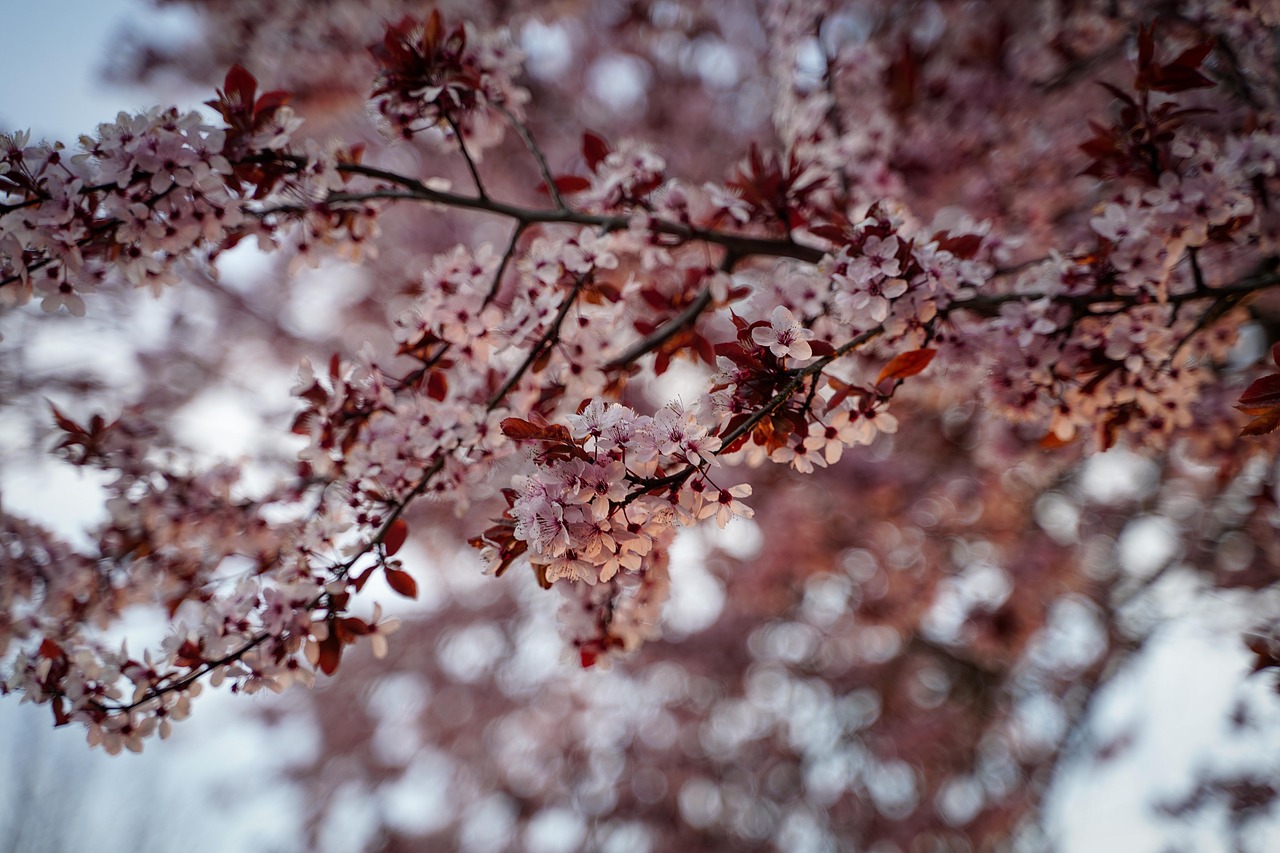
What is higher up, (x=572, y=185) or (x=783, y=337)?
(x=572, y=185)

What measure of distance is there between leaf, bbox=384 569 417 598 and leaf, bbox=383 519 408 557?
0.13ft

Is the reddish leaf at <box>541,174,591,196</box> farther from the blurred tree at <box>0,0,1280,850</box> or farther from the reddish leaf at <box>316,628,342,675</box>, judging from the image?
the reddish leaf at <box>316,628,342,675</box>

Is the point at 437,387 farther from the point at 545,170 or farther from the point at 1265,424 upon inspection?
the point at 1265,424

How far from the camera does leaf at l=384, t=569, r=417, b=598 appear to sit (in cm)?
125

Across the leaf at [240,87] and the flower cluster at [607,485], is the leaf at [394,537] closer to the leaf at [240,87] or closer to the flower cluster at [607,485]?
the flower cluster at [607,485]

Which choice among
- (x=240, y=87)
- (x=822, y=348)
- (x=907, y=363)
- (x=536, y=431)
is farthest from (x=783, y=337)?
(x=240, y=87)

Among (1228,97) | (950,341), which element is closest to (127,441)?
(950,341)

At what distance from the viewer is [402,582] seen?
1264mm

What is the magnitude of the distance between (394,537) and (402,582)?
0.08m

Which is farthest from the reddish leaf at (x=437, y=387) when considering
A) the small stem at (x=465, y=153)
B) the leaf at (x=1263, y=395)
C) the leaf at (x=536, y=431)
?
the leaf at (x=1263, y=395)

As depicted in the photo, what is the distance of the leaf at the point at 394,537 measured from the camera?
4.07 ft

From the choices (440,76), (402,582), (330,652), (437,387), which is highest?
(440,76)

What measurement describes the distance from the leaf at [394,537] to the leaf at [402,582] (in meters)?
0.04

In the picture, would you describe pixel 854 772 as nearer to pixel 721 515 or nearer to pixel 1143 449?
pixel 1143 449
